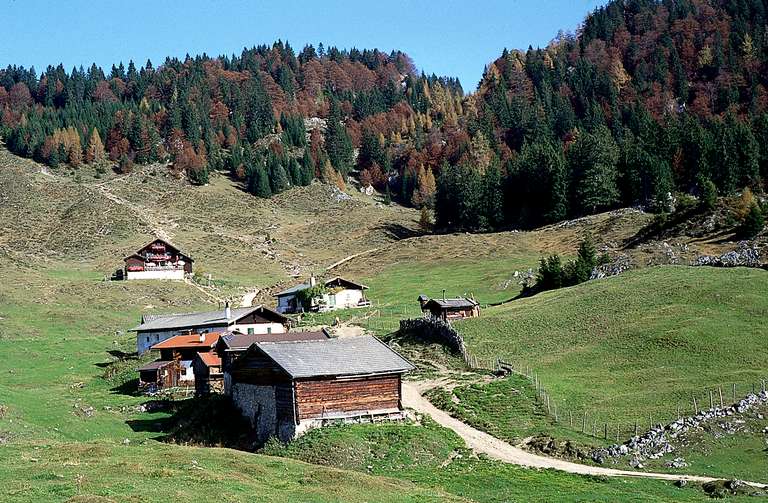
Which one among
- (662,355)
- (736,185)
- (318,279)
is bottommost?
(662,355)

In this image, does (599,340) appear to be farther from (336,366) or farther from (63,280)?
(63,280)

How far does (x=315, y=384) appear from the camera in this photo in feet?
141

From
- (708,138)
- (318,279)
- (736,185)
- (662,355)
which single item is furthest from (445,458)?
(708,138)

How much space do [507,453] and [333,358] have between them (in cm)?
1017

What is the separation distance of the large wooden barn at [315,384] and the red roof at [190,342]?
19576mm

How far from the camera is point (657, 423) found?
4088 centimetres

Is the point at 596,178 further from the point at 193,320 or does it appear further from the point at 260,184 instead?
the point at 193,320

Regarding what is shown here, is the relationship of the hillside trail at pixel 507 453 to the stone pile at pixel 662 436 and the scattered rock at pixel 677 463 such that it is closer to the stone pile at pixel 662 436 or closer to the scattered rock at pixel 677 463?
the scattered rock at pixel 677 463

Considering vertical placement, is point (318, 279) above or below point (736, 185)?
below

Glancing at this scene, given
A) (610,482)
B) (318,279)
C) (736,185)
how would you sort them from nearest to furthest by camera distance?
(610,482)
(318,279)
(736,185)

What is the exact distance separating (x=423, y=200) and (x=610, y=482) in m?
167

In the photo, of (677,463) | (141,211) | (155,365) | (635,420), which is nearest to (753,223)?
(635,420)

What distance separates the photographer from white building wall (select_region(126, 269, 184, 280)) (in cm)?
11988

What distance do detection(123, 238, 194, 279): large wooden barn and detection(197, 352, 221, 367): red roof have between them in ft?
205
